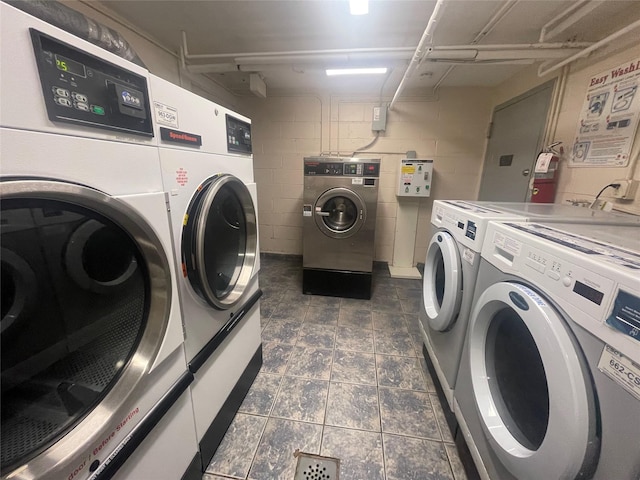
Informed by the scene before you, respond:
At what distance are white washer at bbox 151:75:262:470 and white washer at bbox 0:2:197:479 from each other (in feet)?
0.27

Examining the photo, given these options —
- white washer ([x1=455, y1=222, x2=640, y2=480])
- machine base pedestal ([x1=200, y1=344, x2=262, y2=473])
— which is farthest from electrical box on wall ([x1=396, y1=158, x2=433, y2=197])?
machine base pedestal ([x1=200, y1=344, x2=262, y2=473])

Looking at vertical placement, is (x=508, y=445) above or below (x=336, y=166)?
below

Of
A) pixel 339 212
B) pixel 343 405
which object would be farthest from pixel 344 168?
pixel 343 405

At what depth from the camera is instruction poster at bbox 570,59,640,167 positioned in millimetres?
1388

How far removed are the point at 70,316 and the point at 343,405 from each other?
4.36 ft

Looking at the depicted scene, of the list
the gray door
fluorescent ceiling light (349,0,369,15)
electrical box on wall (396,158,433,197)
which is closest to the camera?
fluorescent ceiling light (349,0,369,15)

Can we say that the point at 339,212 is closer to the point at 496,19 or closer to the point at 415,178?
the point at 415,178

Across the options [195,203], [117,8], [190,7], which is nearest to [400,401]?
[195,203]

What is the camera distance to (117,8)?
1.58 metres

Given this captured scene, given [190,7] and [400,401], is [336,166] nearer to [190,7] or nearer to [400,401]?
[190,7]

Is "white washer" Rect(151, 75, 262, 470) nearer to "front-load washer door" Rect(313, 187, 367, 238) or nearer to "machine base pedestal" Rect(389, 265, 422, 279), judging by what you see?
"front-load washer door" Rect(313, 187, 367, 238)

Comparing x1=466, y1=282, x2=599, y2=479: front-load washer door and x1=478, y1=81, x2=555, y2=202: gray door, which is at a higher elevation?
x1=478, y1=81, x2=555, y2=202: gray door

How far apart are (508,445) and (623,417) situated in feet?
1.32

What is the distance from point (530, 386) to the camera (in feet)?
2.59
